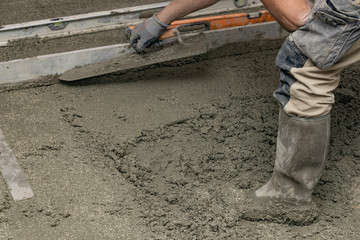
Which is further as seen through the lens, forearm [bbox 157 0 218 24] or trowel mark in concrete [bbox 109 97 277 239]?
forearm [bbox 157 0 218 24]

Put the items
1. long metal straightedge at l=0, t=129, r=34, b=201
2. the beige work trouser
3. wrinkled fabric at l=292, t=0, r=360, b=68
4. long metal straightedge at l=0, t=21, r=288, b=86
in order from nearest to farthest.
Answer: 1. wrinkled fabric at l=292, t=0, r=360, b=68
2. the beige work trouser
3. long metal straightedge at l=0, t=129, r=34, b=201
4. long metal straightedge at l=0, t=21, r=288, b=86

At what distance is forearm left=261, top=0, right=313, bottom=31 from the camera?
1825mm

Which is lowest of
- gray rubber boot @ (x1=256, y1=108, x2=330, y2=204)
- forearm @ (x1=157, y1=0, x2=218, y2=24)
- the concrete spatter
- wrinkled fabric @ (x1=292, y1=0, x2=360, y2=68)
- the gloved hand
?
the concrete spatter

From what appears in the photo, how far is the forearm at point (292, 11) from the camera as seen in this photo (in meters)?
1.83

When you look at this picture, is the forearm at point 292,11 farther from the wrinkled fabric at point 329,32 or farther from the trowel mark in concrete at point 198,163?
the trowel mark in concrete at point 198,163

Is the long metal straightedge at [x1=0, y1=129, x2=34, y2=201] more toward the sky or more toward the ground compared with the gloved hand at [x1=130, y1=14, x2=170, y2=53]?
more toward the ground

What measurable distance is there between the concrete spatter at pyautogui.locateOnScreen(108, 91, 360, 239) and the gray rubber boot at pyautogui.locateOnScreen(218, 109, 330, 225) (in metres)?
0.04

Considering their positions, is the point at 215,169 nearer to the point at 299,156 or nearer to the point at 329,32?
the point at 299,156

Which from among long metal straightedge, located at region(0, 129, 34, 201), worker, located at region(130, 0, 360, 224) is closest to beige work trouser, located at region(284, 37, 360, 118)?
worker, located at region(130, 0, 360, 224)

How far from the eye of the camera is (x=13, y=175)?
2.22 m

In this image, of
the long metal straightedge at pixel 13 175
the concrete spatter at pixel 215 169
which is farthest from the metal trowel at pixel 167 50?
the long metal straightedge at pixel 13 175

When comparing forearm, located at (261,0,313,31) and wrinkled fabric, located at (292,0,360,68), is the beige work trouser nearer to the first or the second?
wrinkled fabric, located at (292,0,360,68)

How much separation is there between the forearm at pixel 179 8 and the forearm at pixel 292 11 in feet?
2.86

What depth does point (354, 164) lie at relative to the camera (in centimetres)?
223
